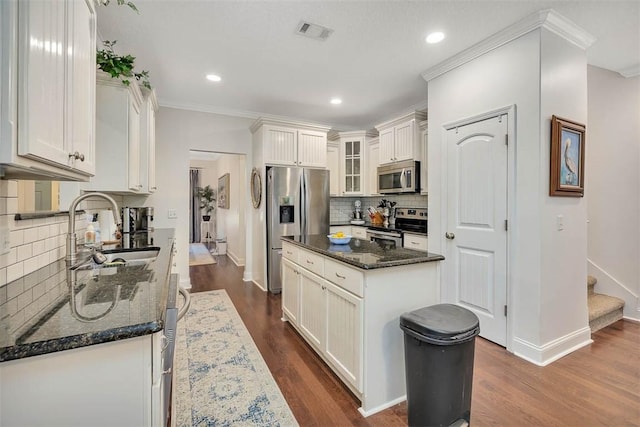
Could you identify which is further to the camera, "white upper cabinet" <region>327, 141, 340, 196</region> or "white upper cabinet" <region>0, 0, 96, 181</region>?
"white upper cabinet" <region>327, 141, 340, 196</region>

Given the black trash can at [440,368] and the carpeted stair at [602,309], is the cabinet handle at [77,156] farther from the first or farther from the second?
the carpeted stair at [602,309]

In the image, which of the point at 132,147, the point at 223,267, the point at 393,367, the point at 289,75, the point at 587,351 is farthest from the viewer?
the point at 223,267

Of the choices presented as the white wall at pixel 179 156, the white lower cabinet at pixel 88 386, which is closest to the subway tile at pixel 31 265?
the white lower cabinet at pixel 88 386

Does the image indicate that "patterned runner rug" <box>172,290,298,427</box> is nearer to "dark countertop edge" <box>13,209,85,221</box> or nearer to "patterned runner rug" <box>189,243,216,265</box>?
"dark countertop edge" <box>13,209,85,221</box>

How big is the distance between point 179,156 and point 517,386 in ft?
14.7

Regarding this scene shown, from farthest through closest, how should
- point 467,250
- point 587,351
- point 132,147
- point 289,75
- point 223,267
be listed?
point 223,267
point 289,75
point 467,250
point 587,351
point 132,147

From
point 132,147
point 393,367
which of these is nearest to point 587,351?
point 393,367

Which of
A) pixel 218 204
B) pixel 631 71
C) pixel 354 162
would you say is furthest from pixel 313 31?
pixel 218 204

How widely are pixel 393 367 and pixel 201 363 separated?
4.77ft

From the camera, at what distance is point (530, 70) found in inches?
88.8

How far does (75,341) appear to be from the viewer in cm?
75

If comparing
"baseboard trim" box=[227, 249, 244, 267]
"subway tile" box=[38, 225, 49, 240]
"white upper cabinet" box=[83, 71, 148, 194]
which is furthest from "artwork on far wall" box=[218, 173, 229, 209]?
"subway tile" box=[38, 225, 49, 240]

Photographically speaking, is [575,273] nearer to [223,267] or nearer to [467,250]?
[467,250]

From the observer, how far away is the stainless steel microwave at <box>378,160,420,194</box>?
403cm
